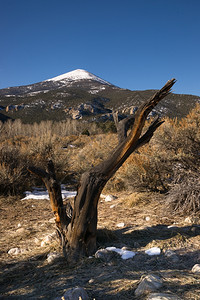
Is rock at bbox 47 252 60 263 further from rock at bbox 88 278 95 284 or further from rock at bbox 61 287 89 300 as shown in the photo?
rock at bbox 61 287 89 300

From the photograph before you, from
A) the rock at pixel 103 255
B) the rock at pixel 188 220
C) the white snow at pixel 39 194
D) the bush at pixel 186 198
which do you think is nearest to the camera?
the rock at pixel 103 255

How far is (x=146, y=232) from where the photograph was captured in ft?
10.4

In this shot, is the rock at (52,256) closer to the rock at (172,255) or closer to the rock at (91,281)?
the rock at (91,281)

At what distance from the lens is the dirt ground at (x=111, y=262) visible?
5.99 feet

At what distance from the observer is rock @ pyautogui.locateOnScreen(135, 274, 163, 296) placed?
164cm

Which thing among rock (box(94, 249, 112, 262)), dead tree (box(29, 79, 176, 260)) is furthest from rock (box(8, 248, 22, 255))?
rock (box(94, 249, 112, 262))

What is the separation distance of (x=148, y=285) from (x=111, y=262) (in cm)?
71

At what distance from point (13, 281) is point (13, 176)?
4.44 metres

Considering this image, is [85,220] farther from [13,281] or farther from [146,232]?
[146,232]

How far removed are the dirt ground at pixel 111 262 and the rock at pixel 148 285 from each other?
5 centimetres

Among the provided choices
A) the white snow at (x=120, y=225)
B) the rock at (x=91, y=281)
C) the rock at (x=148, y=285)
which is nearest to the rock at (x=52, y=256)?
the rock at (x=91, y=281)

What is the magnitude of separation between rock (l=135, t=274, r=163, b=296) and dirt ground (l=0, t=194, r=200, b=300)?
50 mm

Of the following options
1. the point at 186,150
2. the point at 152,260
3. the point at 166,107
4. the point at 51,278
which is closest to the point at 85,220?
the point at 51,278

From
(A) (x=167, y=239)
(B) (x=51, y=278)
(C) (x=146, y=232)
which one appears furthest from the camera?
(C) (x=146, y=232)
